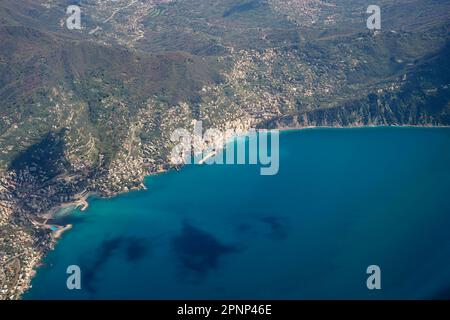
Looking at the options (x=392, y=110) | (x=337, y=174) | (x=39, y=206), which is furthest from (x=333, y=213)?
(x=392, y=110)

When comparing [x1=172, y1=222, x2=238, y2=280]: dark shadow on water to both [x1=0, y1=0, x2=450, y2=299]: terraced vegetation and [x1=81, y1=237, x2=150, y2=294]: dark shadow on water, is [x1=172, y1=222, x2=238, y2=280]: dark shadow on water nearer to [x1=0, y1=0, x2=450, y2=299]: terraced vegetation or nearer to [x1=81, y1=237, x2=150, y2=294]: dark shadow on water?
[x1=81, y1=237, x2=150, y2=294]: dark shadow on water

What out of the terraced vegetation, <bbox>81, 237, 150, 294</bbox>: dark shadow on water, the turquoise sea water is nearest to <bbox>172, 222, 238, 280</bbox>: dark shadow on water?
the turquoise sea water

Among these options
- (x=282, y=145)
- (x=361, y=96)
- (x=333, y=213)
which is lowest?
(x=333, y=213)

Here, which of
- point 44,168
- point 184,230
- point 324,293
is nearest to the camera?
point 324,293

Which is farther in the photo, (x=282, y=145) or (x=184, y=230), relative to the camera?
(x=282, y=145)

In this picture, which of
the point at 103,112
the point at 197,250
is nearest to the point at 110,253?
the point at 197,250

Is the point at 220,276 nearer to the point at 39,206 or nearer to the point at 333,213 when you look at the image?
the point at 333,213

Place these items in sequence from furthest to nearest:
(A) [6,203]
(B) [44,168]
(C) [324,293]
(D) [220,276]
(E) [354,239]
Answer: (B) [44,168], (A) [6,203], (E) [354,239], (D) [220,276], (C) [324,293]

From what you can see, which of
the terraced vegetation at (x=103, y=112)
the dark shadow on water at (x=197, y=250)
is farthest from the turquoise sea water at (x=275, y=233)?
the terraced vegetation at (x=103, y=112)

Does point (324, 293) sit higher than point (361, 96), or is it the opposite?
point (361, 96)
